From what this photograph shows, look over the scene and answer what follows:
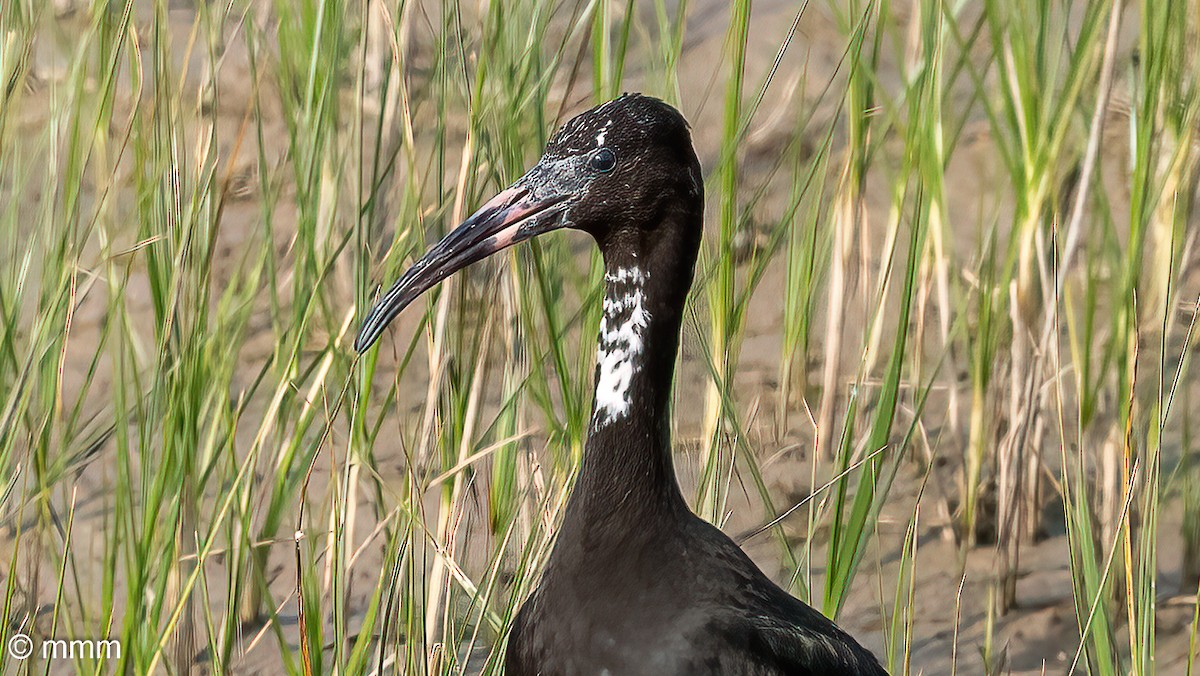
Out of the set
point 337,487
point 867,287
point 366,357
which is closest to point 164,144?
point 366,357

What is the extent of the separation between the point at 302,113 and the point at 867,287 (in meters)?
1.18

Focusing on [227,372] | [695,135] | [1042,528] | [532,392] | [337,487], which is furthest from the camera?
[695,135]

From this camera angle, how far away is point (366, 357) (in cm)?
244

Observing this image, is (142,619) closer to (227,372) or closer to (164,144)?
(227,372)

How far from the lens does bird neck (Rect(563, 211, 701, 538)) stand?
7.13 ft

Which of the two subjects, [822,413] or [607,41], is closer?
[607,41]

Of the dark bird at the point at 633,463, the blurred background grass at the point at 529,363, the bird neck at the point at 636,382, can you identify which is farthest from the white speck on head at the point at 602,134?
the blurred background grass at the point at 529,363

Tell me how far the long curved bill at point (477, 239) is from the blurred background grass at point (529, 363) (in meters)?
0.20

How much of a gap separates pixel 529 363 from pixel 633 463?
710mm

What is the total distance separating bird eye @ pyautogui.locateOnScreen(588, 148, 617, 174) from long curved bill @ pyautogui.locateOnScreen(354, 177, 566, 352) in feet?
0.20

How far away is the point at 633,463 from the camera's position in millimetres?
Result: 2189

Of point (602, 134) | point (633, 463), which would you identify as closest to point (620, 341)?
point (633, 463)

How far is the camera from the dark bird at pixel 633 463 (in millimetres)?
2105

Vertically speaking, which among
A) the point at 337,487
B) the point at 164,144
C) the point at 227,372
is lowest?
the point at 337,487
